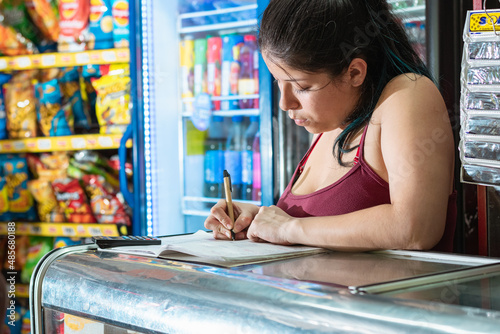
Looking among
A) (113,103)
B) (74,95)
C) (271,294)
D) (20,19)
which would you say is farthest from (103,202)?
(271,294)

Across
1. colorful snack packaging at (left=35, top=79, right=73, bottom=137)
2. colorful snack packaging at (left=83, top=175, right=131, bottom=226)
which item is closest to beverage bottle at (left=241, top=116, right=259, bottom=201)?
colorful snack packaging at (left=83, top=175, right=131, bottom=226)

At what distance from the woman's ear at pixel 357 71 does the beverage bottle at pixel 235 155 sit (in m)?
1.95

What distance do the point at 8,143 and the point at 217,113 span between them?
4.78 ft

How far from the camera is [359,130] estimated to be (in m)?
1.31

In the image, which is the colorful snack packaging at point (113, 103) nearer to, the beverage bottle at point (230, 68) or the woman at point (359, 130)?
the beverage bottle at point (230, 68)

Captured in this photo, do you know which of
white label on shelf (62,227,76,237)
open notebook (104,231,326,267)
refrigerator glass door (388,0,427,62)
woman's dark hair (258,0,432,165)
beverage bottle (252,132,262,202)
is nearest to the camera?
open notebook (104,231,326,267)

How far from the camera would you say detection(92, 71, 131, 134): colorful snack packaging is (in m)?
3.39

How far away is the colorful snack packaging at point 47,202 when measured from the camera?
364cm

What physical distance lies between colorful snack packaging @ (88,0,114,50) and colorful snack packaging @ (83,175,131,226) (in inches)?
31.8

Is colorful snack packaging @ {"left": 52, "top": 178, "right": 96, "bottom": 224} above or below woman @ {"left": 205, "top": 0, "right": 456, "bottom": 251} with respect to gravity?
below

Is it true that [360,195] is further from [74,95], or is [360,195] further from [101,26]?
[74,95]

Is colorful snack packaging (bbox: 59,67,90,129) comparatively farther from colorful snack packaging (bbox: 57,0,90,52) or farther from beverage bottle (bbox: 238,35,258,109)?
beverage bottle (bbox: 238,35,258,109)

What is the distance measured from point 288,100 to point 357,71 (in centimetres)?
17

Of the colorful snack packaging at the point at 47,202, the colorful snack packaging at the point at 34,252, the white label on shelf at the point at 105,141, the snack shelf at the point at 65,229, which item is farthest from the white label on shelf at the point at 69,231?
the white label on shelf at the point at 105,141
